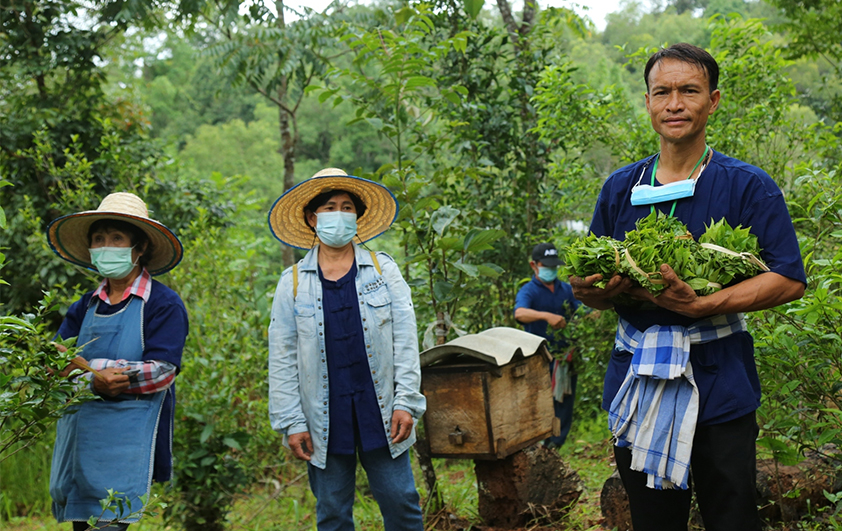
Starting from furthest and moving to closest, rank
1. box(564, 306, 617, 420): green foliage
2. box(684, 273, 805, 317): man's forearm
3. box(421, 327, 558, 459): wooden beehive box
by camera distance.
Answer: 1. box(564, 306, 617, 420): green foliage
2. box(421, 327, 558, 459): wooden beehive box
3. box(684, 273, 805, 317): man's forearm

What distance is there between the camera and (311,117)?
133 feet

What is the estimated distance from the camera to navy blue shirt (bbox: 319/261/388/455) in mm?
3094

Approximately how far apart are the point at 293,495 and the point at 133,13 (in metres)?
5.07

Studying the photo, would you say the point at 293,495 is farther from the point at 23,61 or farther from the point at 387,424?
the point at 23,61

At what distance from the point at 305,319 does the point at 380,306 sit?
0.35m

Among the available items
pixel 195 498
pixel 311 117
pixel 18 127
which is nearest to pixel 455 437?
pixel 195 498

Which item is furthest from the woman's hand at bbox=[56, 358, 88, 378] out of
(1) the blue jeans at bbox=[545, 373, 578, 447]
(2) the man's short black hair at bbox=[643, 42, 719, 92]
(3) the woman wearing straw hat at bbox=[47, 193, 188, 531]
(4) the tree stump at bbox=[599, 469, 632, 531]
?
(1) the blue jeans at bbox=[545, 373, 578, 447]

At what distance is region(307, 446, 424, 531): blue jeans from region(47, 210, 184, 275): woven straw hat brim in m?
1.36

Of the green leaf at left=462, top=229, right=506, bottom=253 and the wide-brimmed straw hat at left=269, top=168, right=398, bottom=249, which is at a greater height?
the wide-brimmed straw hat at left=269, top=168, right=398, bottom=249

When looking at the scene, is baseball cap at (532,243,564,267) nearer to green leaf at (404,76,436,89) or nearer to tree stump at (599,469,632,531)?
green leaf at (404,76,436,89)

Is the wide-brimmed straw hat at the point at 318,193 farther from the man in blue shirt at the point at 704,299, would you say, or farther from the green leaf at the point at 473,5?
the green leaf at the point at 473,5

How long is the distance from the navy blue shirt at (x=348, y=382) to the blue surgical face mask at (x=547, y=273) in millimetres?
2688

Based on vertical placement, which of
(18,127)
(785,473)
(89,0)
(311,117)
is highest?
(311,117)

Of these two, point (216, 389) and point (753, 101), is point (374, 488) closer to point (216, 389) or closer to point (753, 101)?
point (216, 389)
